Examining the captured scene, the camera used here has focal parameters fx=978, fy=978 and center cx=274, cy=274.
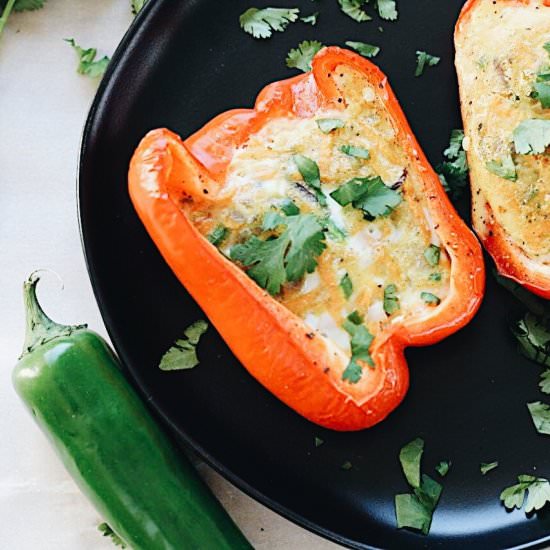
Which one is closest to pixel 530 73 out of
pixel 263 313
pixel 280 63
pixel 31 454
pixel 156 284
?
pixel 280 63

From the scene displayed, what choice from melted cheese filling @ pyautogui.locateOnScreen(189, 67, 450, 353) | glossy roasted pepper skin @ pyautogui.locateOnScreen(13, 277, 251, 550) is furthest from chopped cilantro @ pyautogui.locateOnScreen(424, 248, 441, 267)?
glossy roasted pepper skin @ pyautogui.locateOnScreen(13, 277, 251, 550)

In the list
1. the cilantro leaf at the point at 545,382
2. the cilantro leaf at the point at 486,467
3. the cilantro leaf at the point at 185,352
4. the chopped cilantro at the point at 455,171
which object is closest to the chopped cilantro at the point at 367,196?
the chopped cilantro at the point at 455,171

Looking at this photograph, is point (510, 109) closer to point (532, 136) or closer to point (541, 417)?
point (532, 136)

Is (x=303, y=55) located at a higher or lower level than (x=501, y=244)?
higher

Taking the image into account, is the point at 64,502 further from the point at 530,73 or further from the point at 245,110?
the point at 530,73

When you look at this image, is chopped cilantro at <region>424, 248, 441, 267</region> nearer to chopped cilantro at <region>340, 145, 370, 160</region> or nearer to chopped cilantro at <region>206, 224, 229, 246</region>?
chopped cilantro at <region>340, 145, 370, 160</region>

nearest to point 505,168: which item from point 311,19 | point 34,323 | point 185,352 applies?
point 311,19

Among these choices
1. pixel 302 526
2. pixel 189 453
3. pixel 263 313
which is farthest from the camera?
pixel 189 453
